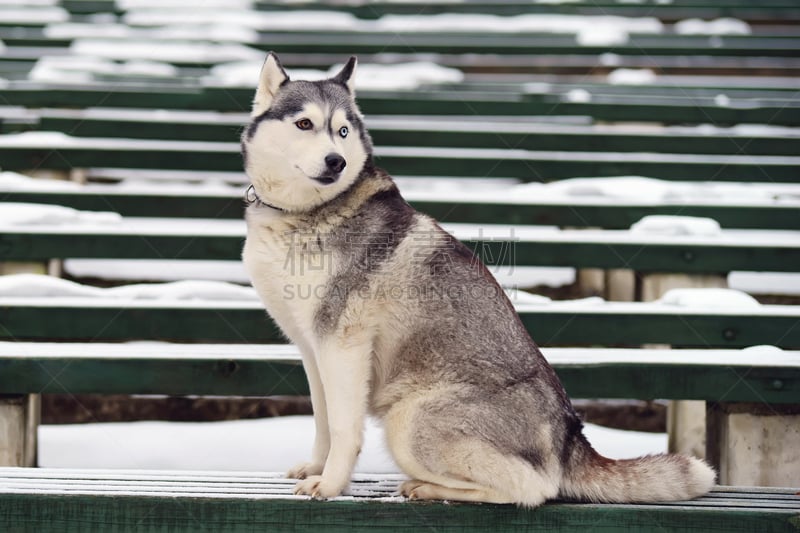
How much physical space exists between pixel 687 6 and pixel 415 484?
677cm

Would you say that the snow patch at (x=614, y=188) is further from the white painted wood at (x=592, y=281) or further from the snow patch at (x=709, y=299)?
the snow patch at (x=709, y=299)

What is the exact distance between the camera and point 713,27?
7.74 metres

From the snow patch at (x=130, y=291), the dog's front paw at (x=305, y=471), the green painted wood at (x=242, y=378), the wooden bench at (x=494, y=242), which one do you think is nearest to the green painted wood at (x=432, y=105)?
the wooden bench at (x=494, y=242)

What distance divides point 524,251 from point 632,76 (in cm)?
331

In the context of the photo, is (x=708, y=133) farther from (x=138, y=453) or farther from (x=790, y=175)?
(x=138, y=453)

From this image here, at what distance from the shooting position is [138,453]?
3908 mm

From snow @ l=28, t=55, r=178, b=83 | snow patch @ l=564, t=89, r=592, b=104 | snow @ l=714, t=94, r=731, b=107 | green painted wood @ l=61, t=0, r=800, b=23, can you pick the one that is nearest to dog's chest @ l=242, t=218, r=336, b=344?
snow patch @ l=564, t=89, r=592, b=104

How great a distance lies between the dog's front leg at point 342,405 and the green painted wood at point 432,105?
157 inches

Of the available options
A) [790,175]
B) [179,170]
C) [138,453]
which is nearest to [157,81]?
[179,170]

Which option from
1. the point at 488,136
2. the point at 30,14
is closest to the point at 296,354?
the point at 488,136

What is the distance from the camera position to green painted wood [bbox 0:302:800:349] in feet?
12.1

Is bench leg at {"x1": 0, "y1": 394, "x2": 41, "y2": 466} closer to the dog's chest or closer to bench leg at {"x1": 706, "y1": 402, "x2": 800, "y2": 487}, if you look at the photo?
the dog's chest

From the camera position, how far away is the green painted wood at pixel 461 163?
17.6 feet

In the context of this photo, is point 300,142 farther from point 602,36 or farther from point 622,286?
point 602,36
